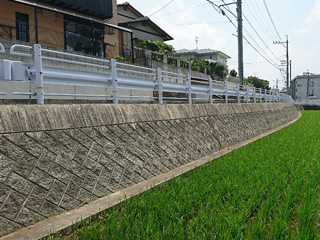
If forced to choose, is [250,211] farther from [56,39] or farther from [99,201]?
[56,39]

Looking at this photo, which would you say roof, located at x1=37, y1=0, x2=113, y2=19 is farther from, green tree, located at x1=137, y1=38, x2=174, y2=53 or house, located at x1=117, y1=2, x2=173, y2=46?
house, located at x1=117, y1=2, x2=173, y2=46

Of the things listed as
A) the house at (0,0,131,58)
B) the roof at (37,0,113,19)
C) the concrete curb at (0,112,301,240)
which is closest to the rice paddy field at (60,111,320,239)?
the concrete curb at (0,112,301,240)

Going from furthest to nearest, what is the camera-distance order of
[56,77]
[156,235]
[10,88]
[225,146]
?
[225,146] → [10,88] → [56,77] → [156,235]

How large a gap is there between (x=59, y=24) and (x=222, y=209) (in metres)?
15.2

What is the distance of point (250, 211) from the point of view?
3.84 m

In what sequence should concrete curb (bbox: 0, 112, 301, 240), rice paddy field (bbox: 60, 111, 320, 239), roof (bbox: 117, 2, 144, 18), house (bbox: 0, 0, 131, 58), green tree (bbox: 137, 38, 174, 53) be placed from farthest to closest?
roof (bbox: 117, 2, 144, 18)
green tree (bbox: 137, 38, 174, 53)
house (bbox: 0, 0, 131, 58)
concrete curb (bbox: 0, 112, 301, 240)
rice paddy field (bbox: 60, 111, 320, 239)

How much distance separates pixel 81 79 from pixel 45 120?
5.09ft

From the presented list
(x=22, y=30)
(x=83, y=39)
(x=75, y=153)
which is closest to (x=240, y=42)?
(x=83, y=39)

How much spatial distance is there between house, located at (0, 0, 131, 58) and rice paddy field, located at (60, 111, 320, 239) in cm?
919

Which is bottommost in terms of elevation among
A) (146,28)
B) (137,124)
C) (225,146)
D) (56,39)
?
(225,146)

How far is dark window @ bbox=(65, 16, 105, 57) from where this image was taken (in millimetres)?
14297

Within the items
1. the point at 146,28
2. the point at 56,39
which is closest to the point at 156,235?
the point at 56,39

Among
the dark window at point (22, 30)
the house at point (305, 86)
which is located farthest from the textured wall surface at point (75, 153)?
the house at point (305, 86)

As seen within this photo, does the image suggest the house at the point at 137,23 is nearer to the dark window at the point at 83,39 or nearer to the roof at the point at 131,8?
the roof at the point at 131,8
